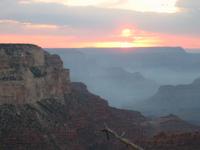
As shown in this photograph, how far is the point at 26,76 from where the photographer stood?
3514 inches

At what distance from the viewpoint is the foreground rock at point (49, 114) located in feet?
264

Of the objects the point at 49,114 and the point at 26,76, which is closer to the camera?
the point at 26,76

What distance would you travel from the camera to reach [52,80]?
3927 inches

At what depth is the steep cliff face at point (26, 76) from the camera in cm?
8631

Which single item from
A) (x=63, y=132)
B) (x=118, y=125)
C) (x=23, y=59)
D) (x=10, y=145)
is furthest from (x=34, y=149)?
(x=118, y=125)

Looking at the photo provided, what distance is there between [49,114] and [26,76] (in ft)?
22.8

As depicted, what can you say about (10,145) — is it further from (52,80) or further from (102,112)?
(102,112)

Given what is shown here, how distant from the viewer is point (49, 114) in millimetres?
91375

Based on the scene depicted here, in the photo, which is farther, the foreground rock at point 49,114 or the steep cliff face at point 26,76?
the steep cliff face at point 26,76

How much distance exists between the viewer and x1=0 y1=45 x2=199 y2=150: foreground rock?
264 feet

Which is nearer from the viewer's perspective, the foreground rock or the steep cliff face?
the foreground rock

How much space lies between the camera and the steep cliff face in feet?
283

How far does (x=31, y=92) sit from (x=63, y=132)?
794 centimetres

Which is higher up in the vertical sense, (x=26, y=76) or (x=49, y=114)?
(x=26, y=76)
